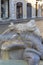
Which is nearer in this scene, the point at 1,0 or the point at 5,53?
the point at 5,53

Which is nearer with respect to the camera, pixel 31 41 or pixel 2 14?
pixel 31 41

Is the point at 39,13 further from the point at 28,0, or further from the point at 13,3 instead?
the point at 13,3

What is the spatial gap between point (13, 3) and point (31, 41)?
3341cm

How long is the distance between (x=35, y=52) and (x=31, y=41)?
244mm

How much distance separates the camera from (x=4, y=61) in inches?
155

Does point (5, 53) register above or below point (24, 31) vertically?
below

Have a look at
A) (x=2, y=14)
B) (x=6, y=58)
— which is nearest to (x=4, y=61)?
(x=6, y=58)

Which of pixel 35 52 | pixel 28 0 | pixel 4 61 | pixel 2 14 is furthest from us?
pixel 28 0

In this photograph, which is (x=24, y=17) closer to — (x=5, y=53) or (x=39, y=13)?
(x=39, y=13)

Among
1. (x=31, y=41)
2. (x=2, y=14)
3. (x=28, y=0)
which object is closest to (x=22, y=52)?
(x=31, y=41)

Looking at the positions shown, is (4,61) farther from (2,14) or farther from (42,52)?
(2,14)

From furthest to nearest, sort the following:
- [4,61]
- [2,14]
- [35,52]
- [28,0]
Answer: [28,0], [2,14], [4,61], [35,52]

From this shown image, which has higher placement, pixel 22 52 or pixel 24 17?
pixel 22 52

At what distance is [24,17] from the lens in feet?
126
